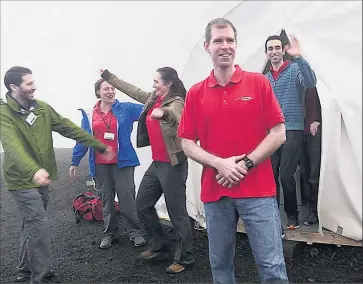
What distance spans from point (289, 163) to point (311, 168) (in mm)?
378

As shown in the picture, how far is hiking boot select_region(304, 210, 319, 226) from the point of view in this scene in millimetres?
4258

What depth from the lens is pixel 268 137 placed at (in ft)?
7.91

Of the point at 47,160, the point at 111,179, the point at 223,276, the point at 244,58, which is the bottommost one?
the point at 223,276

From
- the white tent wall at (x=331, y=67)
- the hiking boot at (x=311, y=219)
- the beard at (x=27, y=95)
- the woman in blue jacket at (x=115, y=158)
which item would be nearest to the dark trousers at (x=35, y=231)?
the beard at (x=27, y=95)

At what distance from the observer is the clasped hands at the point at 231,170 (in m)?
2.33

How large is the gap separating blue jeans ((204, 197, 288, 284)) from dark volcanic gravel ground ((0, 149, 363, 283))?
117cm

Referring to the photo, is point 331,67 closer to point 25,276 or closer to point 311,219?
point 311,219

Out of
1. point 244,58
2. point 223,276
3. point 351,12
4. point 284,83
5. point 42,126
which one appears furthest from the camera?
point 244,58

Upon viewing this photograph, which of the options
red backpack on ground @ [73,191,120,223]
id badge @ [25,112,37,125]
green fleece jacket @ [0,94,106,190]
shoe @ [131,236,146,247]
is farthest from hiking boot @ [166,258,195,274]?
red backpack on ground @ [73,191,120,223]

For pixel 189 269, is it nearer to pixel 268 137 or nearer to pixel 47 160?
pixel 47 160

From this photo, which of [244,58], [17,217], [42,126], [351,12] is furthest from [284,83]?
[17,217]

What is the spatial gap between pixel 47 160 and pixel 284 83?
7.75ft

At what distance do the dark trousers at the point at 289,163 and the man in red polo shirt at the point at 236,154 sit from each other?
5.16 ft

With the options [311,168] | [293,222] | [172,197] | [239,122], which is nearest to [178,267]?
[172,197]
